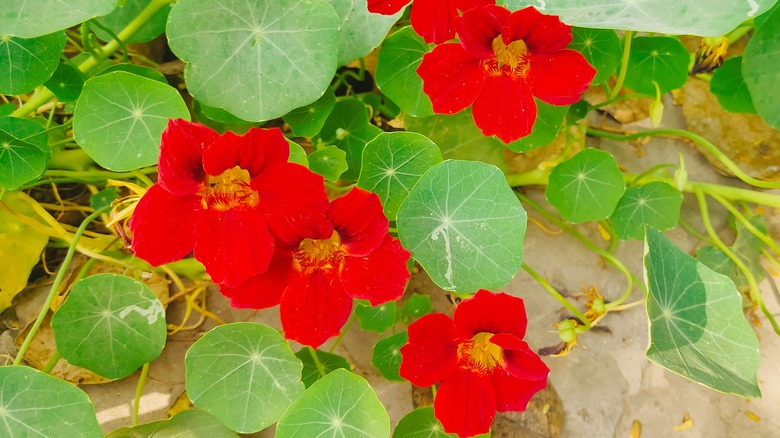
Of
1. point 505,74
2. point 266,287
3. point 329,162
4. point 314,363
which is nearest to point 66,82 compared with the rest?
point 329,162

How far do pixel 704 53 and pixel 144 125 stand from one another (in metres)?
1.35

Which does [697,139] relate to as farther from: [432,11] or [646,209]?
[432,11]

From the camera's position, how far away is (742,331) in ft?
3.79

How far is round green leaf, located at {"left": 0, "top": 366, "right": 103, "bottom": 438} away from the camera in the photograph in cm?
101

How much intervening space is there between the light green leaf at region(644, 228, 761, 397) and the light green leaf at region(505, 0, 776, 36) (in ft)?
1.31

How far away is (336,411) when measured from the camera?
1.09 m

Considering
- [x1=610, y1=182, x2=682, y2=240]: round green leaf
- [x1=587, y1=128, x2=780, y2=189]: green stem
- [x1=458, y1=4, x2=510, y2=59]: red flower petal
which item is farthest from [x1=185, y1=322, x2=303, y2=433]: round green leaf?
[x1=587, y1=128, x2=780, y2=189]: green stem

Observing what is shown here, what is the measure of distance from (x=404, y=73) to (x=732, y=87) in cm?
89

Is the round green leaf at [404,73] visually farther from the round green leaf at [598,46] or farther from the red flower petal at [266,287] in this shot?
the red flower petal at [266,287]

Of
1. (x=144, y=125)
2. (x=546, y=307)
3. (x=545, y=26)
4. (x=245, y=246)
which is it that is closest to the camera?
(x=245, y=246)

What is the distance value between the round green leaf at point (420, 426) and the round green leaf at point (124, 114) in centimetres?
78

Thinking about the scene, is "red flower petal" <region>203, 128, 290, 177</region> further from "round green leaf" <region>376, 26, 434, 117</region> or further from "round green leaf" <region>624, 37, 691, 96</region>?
"round green leaf" <region>624, 37, 691, 96</region>

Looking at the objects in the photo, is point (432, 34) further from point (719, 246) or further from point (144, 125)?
point (719, 246)

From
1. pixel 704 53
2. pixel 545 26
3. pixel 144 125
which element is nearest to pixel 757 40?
pixel 704 53
